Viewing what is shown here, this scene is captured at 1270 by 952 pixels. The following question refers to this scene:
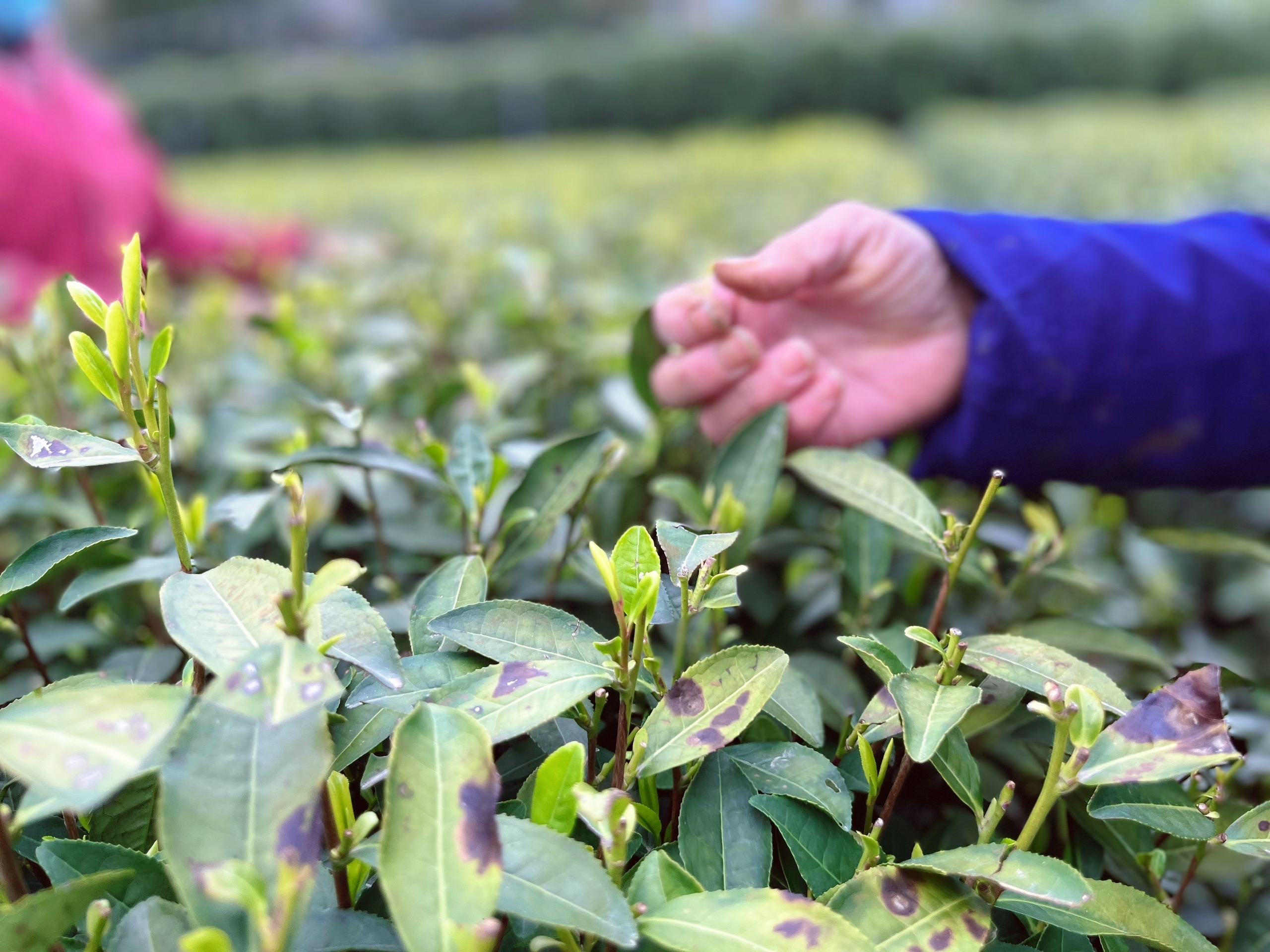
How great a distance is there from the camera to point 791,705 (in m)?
0.71

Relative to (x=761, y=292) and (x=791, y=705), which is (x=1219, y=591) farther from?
(x=791, y=705)

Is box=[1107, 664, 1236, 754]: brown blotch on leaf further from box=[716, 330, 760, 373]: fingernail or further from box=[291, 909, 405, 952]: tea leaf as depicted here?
box=[716, 330, 760, 373]: fingernail

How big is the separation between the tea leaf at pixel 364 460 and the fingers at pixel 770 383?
429 millimetres

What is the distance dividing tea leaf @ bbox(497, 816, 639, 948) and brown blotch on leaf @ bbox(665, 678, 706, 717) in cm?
13

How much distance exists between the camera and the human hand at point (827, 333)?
3.71ft

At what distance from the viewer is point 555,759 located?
581 mm

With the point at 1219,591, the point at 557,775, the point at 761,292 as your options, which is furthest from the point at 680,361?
the point at 1219,591

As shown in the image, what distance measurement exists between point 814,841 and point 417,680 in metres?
0.30

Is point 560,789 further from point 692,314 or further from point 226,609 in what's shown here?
point 692,314

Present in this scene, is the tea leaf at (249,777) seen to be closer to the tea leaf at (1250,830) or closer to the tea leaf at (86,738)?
the tea leaf at (86,738)

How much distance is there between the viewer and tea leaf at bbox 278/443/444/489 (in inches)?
34.0

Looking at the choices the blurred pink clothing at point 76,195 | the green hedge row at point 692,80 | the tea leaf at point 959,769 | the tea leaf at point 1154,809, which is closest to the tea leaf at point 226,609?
the tea leaf at point 959,769

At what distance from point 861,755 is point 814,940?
0.58 feet

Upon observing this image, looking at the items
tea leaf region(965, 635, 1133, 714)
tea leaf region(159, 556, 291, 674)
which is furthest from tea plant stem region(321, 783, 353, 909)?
tea leaf region(965, 635, 1133, 714)
